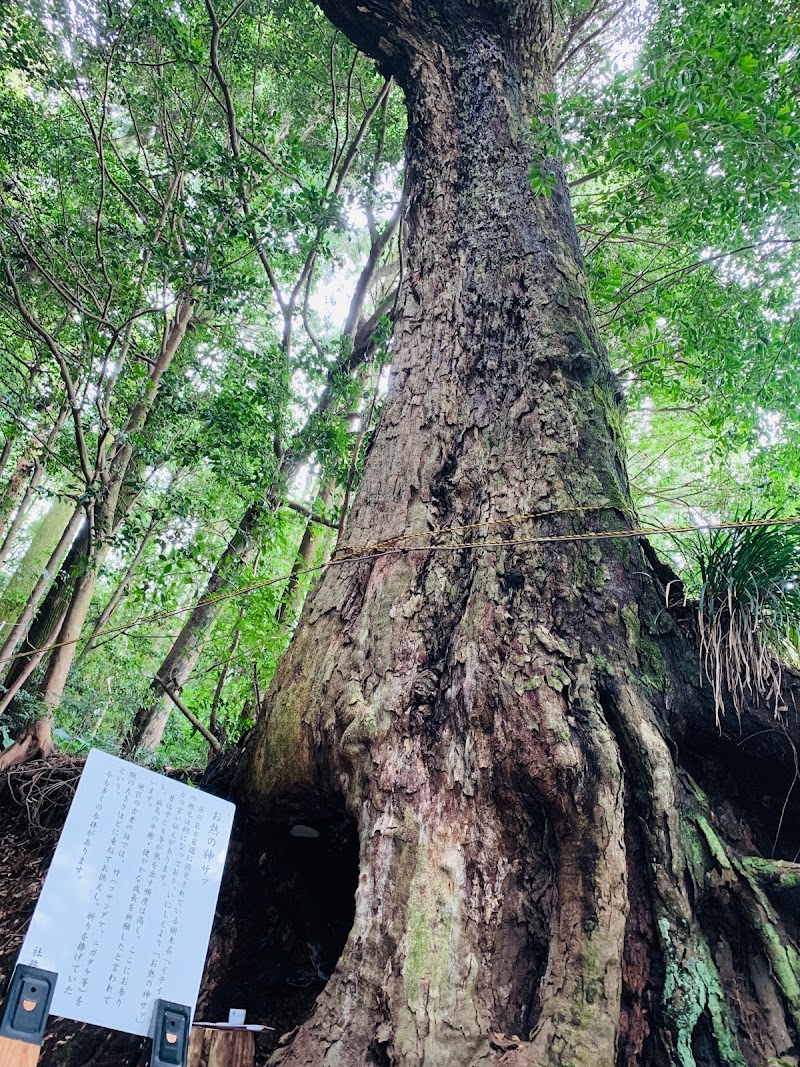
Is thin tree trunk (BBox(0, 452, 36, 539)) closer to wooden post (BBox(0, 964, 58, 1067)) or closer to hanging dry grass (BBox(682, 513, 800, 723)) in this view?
wooden post (BBox(0, 964, 58, 1067))

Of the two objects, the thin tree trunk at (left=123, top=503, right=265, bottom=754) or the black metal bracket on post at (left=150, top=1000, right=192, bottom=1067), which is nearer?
the black metal bracket on post at (left=150, top=1000, right=192, bottom=1067)

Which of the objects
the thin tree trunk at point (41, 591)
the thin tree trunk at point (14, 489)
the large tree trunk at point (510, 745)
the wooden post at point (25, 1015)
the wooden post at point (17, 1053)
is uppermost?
the thin tree trunk at point (14, 489)

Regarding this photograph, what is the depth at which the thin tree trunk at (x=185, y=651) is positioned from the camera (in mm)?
4988

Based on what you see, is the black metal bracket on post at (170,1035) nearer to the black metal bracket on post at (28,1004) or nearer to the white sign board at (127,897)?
the white sign board at (127,897)

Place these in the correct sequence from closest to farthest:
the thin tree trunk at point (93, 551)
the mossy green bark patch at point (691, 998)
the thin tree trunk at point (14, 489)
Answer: the mossy green bark patch at point (691, 998) < the thin tree trunk at point (93, 551) < the thin tree trunk at point (14, 489)

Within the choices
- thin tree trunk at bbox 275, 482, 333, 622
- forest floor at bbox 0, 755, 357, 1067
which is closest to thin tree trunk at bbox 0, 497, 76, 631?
thin tree trunk at bbox 275, 482, 333, 622

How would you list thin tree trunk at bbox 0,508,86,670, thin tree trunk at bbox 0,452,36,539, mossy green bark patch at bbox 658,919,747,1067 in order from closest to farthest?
mossy green bark patch at bbox 658,919,747,1067 < thin tree trunk at bbox 0,508,86,670 < thin tree trunk at bbox 0,452,36,539

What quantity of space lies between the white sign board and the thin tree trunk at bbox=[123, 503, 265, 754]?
3.12m

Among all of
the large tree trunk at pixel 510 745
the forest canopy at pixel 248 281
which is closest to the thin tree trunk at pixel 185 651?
the forest canopy at pixel 248 281

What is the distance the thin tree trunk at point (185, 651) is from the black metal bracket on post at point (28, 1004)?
3.53 m

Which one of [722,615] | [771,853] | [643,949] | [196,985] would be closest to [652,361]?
[722,615]

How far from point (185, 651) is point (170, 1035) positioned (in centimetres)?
397

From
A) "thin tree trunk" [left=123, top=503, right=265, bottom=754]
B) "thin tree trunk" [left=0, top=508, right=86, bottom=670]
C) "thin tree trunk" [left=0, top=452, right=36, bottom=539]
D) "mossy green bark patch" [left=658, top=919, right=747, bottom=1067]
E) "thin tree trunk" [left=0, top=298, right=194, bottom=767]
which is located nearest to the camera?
"mossy green bark patch" [left=658, top=919, right=747, bottom=1067]

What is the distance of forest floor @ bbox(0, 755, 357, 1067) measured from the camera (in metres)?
1.98
